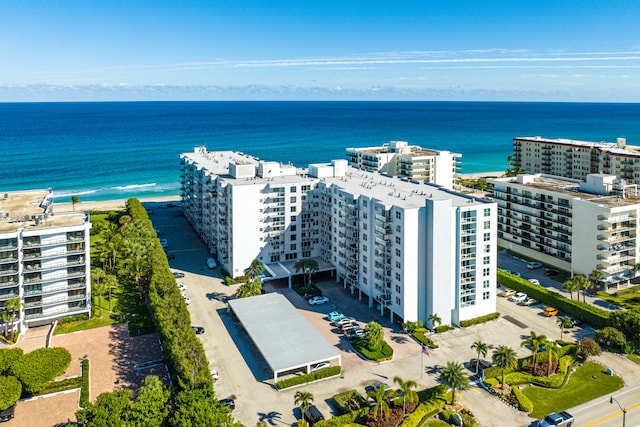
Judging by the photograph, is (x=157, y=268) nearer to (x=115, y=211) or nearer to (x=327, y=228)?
(x=327, y=228)

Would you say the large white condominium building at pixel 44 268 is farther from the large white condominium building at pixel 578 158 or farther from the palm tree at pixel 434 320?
the large white condominium building at pixel 578 158

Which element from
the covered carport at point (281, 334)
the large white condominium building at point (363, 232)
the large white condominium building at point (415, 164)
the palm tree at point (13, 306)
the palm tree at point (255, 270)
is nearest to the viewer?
the covered carport at point (281, 334)

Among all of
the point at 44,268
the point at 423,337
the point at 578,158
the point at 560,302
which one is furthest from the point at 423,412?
the point at 578,158

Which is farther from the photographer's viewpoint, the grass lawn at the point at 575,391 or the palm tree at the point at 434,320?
the palm tree at the point at 434,320

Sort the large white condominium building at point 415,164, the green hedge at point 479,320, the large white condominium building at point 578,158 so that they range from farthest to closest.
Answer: the large white condominium building at point 415,164
the large white condominium building at point 578,158
the green hedge at point 479,320

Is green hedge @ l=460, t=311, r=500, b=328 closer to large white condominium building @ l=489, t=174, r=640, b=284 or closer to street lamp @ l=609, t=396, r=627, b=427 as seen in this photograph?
street lamp @ l=609, t=396, r=627, b=427

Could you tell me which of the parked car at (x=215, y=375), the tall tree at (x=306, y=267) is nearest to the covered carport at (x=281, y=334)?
the parked car at (x=215, y=375)

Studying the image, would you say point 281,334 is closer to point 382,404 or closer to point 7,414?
point 382,404

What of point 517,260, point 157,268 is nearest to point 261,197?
point 157,268
